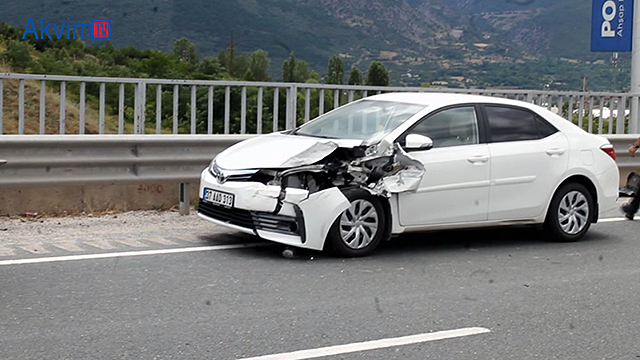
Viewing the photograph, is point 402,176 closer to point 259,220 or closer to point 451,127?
point 451,127

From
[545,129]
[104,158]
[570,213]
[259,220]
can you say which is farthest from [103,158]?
[570,213]

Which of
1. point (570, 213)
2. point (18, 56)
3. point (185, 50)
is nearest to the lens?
point (570, 213)

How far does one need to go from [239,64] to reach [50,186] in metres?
43.4

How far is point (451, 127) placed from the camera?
916 centimetres

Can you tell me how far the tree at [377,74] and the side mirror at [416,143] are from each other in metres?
18.9

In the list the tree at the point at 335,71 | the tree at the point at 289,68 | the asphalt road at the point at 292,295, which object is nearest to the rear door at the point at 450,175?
the asphalt road at the point at 292,295

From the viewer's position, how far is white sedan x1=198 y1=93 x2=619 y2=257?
27.2ft

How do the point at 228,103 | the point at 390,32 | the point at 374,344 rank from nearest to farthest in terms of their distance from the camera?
the point at 374,344 → the point at 228,103 → the point at 390,32

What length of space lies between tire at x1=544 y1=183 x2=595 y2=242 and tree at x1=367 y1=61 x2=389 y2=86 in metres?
17.9

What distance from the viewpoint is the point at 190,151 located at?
10.6 meters

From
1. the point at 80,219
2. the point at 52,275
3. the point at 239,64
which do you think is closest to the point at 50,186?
the point at 80,219

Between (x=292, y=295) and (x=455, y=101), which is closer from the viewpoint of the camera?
(x=292, y=295)

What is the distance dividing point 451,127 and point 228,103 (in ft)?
12.0

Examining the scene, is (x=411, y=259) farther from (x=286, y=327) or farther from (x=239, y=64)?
(x=239, y=64)
